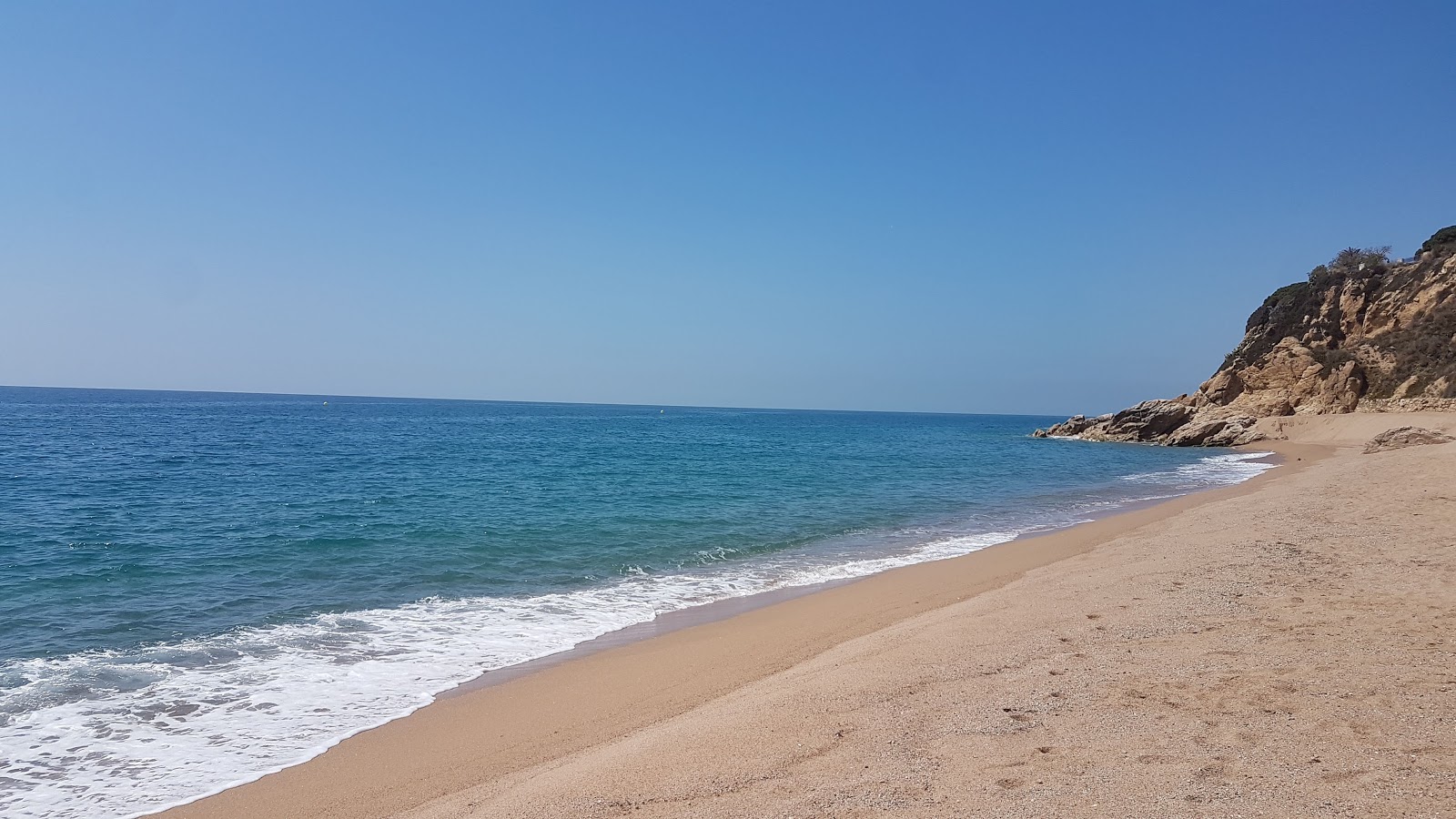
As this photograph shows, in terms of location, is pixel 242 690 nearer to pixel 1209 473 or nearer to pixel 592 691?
pixel 592 691

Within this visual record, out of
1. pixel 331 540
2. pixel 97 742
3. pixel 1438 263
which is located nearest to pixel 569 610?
pixel 97 742

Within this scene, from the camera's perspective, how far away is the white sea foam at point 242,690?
5.49 meters

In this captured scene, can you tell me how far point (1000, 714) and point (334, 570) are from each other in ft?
37.6

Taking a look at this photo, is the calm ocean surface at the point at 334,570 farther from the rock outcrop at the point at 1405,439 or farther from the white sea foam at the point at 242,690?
the rock outcrop at the point at 1405,439

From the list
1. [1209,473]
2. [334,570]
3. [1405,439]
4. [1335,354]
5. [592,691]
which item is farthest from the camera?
[1335,354]

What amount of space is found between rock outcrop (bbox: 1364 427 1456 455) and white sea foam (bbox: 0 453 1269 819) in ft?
95.4

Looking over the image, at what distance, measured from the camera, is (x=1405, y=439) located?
1093 inches

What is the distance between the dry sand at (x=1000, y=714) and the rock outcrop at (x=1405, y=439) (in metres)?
23.3

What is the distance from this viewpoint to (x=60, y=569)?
1198 centimetres

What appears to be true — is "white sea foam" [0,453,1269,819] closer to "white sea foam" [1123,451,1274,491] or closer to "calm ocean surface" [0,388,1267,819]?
"calm ocean surface" [0,388,1267,819]

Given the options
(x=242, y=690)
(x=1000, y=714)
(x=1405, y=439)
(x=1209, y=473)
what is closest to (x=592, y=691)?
(x=242, y=690)

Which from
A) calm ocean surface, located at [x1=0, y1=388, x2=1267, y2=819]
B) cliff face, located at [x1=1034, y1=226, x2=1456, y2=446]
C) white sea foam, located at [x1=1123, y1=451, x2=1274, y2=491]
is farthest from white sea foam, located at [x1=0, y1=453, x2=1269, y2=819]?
cliff face, located at [x1=1034, y1=226, x2=1456, y2=446]

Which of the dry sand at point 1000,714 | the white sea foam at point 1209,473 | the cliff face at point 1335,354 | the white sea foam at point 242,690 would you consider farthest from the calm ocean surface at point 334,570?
the cliff face at point 1335,354

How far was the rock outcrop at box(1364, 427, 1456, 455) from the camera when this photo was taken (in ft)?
88.5
